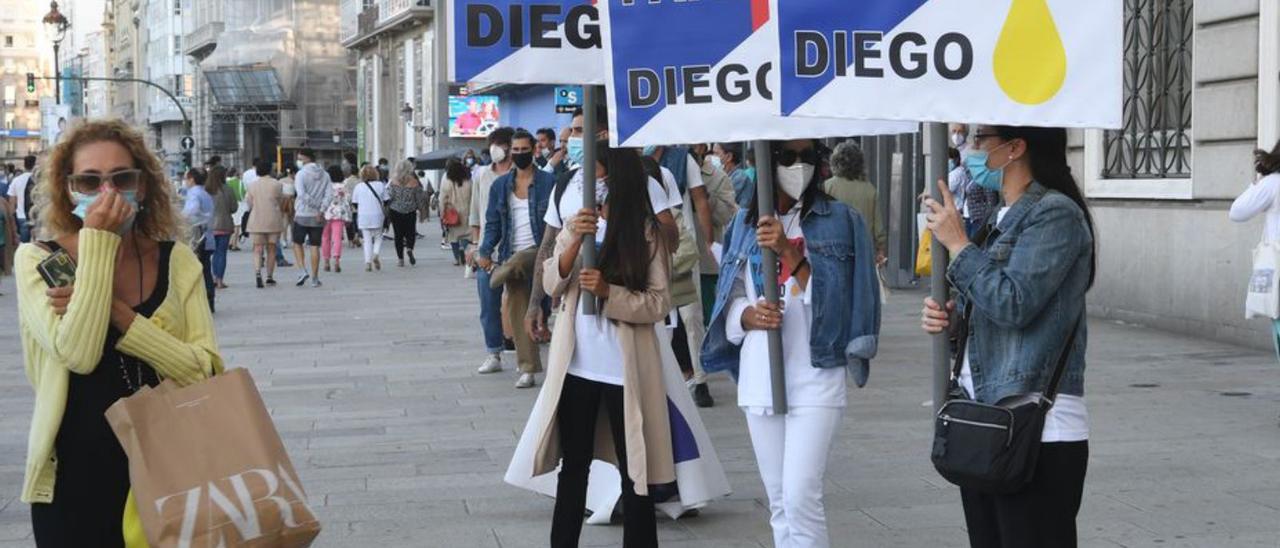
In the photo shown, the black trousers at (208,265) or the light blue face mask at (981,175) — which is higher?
the light blue face mask at (981,175)

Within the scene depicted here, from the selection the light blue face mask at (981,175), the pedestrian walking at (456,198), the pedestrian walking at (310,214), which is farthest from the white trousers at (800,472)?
the pedestrian walking at (456,198)

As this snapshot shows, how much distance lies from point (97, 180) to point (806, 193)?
2.36m

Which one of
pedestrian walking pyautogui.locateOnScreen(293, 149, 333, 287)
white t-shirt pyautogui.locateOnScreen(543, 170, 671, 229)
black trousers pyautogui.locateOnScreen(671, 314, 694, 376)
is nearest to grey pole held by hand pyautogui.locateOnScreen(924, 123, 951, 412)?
white t-shirt pyautogui.locateOnScreen(543, 170, 671, 229)

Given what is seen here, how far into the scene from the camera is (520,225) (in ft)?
37.0

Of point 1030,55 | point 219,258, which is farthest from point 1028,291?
point 219,258

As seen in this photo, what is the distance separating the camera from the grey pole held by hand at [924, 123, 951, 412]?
4.40 meters

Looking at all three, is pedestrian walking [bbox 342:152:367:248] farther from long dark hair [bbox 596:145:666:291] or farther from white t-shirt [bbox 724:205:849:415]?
white t-shirt [bbox 724:205:849:415]

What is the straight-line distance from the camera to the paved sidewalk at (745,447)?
711 centimetres

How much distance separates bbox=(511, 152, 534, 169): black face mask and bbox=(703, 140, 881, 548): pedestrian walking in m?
5.13

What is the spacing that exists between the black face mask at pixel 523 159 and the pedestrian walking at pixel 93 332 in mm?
6576

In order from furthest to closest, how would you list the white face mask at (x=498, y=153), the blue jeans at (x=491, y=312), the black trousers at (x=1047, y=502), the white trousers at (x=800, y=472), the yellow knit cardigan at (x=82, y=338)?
the white face mask at (x=498, y=153) < the blue jeans at (x=491, y=312) < the white trousers at (x=800, y=472) < the black trousers at (x=1047, y=502) < the yellow knit cardigan at (x=82, y=338)

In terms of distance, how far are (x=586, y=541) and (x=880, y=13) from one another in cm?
301

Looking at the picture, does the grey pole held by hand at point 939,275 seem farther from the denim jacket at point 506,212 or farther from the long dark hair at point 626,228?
the denim jacket at point 506,212

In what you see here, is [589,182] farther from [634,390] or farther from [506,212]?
[506,212]
